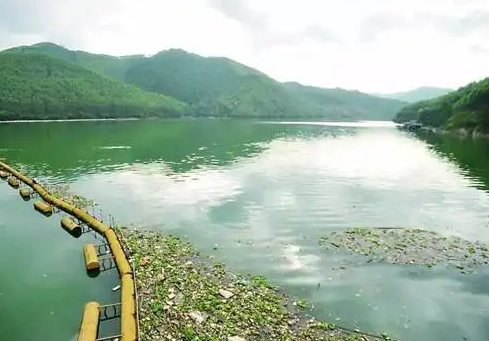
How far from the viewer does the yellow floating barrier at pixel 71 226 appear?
4062 centimetres

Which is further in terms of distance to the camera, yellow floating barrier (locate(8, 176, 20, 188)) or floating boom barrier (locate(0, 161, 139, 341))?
yellow floating barrier (locate(8, 176, 20, 188))

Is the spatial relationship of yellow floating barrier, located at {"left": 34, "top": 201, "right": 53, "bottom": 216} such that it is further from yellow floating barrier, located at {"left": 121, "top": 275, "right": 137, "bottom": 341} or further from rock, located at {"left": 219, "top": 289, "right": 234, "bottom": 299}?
rock, located at {"left": 219, "top": 289, "right": 234, "bottom": 299}

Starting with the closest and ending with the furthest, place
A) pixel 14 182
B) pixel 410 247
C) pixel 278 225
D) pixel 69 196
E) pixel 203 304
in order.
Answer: pixel 203 304, pixel 410 247, pixel 278 225, pixel 69 196, pixel 14 182

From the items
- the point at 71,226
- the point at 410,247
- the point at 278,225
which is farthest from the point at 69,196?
the point at 410,247

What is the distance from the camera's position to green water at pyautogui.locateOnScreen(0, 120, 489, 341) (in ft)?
83.9

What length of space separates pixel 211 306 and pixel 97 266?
505 inches

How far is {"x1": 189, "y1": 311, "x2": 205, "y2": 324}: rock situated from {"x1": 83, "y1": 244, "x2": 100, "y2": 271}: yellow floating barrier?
12424 mm

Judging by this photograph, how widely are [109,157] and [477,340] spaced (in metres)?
91.2

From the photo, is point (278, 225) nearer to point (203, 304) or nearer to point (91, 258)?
point (203, 304)

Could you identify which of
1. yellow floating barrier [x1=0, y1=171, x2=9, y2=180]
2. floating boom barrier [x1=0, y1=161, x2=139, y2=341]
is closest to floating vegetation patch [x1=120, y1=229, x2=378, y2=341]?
floating boom barrier [x1=0, y1=161, x2=139, y2=341]

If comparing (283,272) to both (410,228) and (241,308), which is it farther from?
(410,228)

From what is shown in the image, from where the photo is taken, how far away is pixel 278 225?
43500mm

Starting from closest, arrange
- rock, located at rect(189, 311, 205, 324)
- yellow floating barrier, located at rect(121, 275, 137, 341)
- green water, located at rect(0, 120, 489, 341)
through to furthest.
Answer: yellow floating barrier, located at rect(121, 275, 137, 341), rock, located at rect(189, 311, 205, 324), green water, located at rect(0, 120, 489, 341)

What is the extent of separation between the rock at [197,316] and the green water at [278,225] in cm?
748
